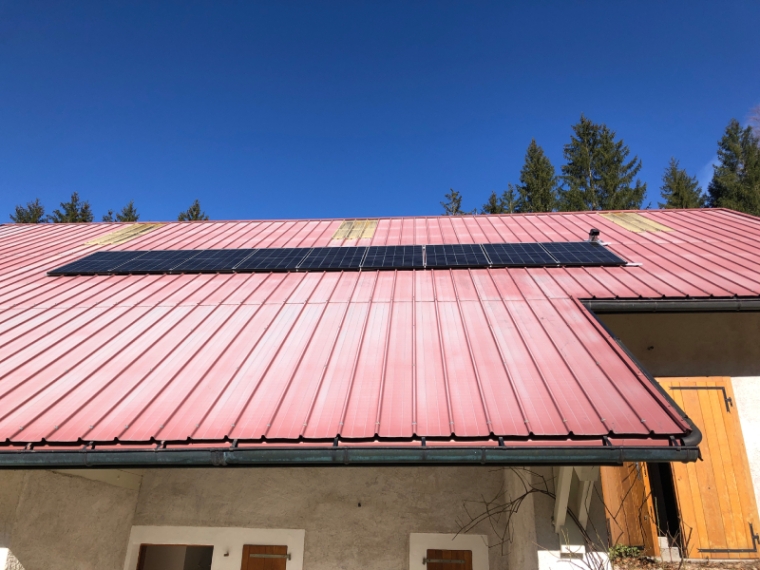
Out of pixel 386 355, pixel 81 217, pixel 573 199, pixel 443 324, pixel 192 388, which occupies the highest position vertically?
pixel 81 217

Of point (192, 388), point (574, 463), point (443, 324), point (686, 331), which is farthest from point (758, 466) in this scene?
point (192, 388)

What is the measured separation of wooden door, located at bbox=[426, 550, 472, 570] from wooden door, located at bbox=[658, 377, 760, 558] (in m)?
2.39

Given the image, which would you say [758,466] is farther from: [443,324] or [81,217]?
[81,217]

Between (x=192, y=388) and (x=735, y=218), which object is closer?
(x=192, y=388)

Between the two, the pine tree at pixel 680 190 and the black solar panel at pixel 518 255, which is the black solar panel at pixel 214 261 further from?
the pine tree at pixel 680 190

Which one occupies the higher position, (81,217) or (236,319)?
(81,217)

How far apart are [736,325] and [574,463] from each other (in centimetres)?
432

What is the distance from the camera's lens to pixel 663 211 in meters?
10.8

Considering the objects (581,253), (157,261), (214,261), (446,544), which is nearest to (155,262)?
(157,261)

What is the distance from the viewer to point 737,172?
32.5 meters

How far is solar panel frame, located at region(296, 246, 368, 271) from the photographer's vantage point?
24.2 ft

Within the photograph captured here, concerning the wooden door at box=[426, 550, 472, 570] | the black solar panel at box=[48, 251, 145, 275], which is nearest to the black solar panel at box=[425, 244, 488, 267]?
the wooden door at box=[426, 550, 472, 570]

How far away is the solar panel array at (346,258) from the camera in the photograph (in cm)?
725

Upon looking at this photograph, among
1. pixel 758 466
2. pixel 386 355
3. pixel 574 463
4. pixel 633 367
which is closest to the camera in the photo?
pixel 574 463
